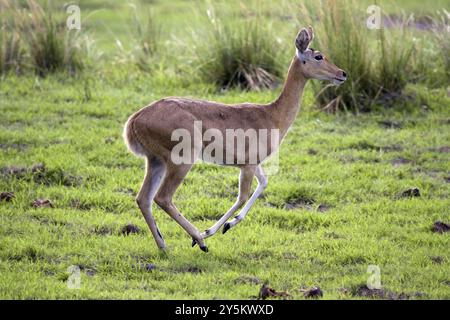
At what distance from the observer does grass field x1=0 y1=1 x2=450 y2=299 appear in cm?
699

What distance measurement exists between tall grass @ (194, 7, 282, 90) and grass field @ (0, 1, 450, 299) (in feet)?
1.14

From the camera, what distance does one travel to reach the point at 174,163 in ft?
24.7

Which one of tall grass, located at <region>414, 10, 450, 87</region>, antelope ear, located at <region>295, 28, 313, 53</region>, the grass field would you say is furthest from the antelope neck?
tall grass, located at <region>414, 10, 450, 87</region>

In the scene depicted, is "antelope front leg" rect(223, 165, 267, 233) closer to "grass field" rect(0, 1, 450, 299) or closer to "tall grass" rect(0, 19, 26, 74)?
"grass field" rect(0, 1, 450, 299)

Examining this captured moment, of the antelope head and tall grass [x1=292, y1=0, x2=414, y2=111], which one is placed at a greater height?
the antelope head

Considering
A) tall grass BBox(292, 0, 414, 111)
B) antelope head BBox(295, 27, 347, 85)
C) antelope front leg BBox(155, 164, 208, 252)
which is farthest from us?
tall grass BBox(292, 0, 414, 111)

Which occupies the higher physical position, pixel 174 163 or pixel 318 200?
pixel 174 163

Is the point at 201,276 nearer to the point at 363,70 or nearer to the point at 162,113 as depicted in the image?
the point at 162,113

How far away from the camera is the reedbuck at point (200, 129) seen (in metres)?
7.54

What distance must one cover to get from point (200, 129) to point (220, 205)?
1.36 meters

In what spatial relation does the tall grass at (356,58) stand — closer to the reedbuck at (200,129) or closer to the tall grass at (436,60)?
the tall grass at (436,60)

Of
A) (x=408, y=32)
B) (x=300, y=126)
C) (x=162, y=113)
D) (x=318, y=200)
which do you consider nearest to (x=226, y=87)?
(x=300, y=126)

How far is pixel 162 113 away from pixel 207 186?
202cm

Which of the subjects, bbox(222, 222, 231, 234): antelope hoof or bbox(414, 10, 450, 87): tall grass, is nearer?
bbox(222, 222, 231, 234): antelope hoof
